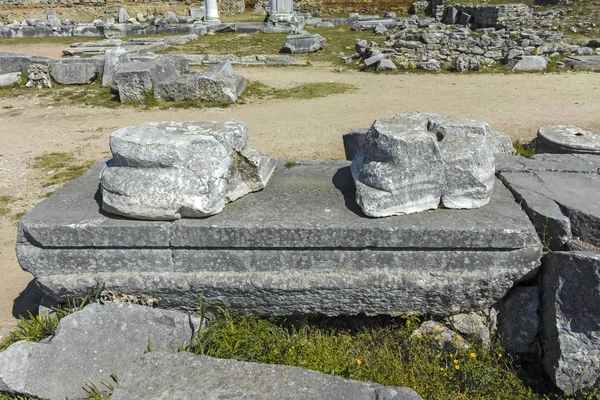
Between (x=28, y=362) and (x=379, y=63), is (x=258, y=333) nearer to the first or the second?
(x=28, y=362)

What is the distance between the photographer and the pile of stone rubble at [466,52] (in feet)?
40.1

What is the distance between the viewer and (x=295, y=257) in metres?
3.04

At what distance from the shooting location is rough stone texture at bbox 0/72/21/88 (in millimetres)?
11383

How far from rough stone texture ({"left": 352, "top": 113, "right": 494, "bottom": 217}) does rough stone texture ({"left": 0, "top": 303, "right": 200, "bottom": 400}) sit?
1504 mm

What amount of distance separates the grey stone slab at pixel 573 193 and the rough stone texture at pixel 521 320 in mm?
511

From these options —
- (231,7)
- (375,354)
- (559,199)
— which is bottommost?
(375,354)

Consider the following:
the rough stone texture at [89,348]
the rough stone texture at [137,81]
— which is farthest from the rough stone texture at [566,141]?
the rough stone texture at [137,81]

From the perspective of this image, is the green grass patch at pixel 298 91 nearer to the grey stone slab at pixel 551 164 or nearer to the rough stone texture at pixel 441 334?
the grey stone slab at pixel 551 164

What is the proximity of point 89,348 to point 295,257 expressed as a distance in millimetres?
1390

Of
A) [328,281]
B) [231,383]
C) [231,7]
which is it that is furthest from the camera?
[231,7]

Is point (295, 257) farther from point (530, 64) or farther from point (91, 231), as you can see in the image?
point (530, 64)

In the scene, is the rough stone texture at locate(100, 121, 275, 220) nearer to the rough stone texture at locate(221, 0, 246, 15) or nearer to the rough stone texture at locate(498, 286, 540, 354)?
the rough stone texture at locate(498, 286, 540, 354)

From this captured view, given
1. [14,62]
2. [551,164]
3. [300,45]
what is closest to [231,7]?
[300,45]

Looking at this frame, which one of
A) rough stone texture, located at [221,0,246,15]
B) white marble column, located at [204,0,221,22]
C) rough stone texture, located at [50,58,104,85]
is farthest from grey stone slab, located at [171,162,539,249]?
rough stone texture, located at [221,0,246,15]
